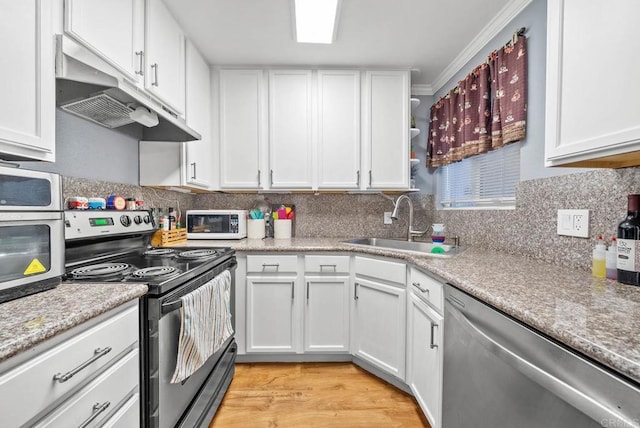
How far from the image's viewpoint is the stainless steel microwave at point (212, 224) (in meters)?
2.36

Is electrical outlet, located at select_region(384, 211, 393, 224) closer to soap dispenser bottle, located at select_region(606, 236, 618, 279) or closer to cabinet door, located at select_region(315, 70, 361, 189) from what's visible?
cabinet door, located at select_region(315, 70, 361, 189)

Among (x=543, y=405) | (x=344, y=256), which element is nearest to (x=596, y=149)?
(x=543, y=405)

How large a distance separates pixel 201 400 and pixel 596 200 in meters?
2.01

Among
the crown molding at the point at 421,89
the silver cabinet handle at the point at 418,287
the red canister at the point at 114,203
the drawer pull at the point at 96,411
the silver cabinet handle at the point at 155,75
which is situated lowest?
the drawer pull at the point at 96,411

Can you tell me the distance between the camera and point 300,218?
275 cm

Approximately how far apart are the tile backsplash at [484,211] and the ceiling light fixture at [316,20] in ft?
4.18

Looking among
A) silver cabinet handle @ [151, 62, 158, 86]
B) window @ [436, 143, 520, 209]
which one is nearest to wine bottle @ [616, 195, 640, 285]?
window @ [436, 143, 520, 209]

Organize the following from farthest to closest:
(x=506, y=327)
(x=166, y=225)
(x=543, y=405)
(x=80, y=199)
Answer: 1. (x=166, y=225)
2. (x=80, y=199)
3. (x=506, y=327)
4. (x=543, y=405)

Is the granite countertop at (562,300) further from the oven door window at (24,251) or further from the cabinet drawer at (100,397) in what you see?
the oven door window at (24,251)

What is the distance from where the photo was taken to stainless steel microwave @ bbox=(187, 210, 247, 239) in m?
2.36

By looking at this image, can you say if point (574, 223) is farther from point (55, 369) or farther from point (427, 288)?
point (55, 369)

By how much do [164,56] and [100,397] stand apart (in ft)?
5.79

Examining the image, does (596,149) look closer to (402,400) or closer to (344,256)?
(344,256)

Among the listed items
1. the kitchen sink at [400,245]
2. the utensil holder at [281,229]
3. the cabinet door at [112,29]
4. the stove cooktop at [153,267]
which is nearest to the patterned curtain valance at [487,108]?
the kitchen sink at [400,245]
